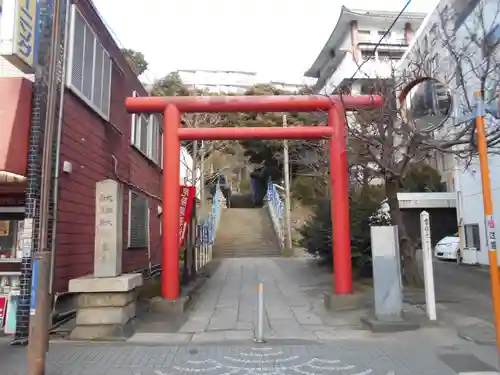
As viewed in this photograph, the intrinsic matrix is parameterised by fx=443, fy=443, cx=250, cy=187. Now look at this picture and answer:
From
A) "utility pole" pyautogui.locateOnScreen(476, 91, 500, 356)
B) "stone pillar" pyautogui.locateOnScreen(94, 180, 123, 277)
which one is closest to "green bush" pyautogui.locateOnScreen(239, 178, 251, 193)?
"stone pillar" pyautogui.locateOnScreen(94, 180, 123, 277)

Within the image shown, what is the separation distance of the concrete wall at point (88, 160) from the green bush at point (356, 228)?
218 inches

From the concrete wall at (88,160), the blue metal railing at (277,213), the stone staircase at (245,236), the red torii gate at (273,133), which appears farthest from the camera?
the blue metal railing at (277,213)

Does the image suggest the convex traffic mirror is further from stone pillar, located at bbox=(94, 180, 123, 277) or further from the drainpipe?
the drainpipe

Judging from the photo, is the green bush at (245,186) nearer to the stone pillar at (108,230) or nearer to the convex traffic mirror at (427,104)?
the convex traffic mirror at (427,104)

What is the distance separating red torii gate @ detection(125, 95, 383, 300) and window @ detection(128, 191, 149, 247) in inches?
146

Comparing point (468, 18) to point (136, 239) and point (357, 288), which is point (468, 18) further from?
point (136, 239)

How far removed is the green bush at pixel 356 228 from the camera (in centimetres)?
1247

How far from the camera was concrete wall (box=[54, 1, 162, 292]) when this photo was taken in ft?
27.3

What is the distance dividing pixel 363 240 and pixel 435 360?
6.71 m

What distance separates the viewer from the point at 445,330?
7492mm

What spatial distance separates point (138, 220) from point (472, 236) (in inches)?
525

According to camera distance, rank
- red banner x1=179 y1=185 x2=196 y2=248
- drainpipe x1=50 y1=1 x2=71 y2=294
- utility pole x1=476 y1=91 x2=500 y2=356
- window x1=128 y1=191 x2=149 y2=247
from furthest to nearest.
Result: 1. window x1=128 y1=191 x2=149 y2=247
2. red banner x1=179 y1=185 x2=196 y2=248
3. drainpipe x1=50 y1=1 x2=71 y2=294
4. utility pole x1=476 y1=91 x2=500 y2=356

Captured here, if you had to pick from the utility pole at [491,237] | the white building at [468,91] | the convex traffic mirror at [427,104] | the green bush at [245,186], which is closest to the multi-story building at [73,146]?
the utility pole at [491,237]

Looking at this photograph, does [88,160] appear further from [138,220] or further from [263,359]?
[263,359]
